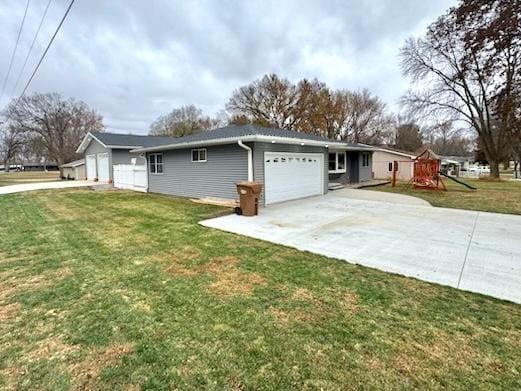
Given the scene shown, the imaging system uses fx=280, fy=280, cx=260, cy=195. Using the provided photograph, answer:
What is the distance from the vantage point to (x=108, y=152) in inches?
814

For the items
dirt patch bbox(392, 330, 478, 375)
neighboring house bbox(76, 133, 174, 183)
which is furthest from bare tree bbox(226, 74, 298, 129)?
dirt patch bbox(392, 330, 478, 375)

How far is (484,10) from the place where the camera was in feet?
20.3

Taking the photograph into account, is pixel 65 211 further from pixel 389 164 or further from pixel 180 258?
pixel 389 164

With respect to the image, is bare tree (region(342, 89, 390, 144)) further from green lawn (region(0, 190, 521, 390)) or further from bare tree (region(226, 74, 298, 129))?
green lawn (region(0, 190, 521, 390))

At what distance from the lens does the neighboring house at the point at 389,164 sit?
25.5m

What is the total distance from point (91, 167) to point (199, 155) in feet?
55.8

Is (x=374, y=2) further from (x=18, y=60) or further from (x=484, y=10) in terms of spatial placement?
(x=18, y=60)

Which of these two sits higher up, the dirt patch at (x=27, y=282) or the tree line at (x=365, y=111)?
the tree line at (x=365, y=111)

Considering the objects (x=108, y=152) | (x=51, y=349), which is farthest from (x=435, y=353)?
(x=108, y=152)

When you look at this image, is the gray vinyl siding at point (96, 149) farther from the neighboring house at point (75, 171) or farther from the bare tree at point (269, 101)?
the bare tree at point (269, 101)

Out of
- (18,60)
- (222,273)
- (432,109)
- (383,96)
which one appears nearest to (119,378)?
(222,273)

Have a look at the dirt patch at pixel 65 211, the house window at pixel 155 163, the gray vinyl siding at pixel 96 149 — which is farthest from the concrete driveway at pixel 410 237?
the gray vinyl siding at pixel 96 149

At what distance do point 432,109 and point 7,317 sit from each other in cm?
3082

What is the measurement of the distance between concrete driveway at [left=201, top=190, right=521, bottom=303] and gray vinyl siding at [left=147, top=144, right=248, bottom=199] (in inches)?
75.5
